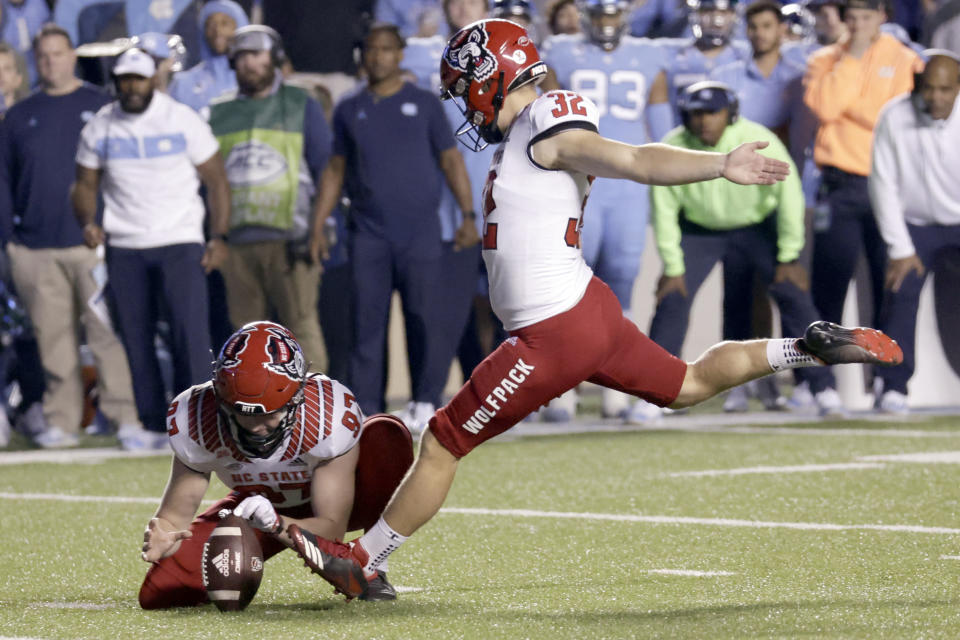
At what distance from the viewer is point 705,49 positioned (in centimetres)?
1103

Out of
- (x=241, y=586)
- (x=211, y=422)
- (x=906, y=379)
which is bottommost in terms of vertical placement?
(x=906, y=379)

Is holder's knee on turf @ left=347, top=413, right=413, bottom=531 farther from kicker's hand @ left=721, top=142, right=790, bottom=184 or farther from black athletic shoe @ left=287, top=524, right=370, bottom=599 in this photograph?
kicker's hand @ left=721, top=142, right=790, bottom=184

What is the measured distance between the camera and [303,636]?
4.20 metres

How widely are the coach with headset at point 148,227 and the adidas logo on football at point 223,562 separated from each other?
4.63 m

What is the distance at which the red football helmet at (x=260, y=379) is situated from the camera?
4539mm

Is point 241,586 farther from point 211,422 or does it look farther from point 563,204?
point 563,204

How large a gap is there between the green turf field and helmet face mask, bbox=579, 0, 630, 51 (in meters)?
2.56

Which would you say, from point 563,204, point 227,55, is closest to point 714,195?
point 227,55

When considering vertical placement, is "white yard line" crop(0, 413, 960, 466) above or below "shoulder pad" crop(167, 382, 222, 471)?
below

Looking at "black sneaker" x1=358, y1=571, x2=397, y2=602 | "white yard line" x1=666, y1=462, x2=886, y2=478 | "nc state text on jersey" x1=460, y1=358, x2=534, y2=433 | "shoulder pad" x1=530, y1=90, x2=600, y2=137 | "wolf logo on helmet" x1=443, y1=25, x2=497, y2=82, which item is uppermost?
"wolf logo on helmet" x1=443, y1=25, x2=497, y2=82

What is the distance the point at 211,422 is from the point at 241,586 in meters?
0.46

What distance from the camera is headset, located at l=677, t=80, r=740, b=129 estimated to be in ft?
31.6

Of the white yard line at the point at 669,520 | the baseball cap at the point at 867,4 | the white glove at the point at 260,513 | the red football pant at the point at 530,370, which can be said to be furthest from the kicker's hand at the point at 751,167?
the baseball cap at the point at 867,4

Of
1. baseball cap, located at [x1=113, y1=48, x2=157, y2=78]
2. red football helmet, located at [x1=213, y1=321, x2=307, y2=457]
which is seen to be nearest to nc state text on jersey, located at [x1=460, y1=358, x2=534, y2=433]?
red football helmet, located at [x1=213, y1=321, x2=307, y2=457]
